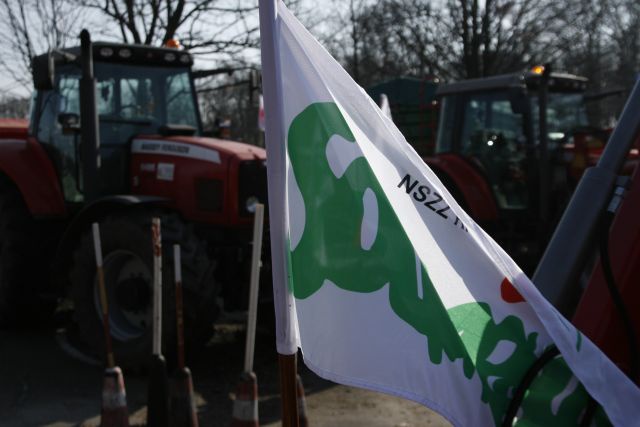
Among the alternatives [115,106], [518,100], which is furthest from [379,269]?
[518,100]

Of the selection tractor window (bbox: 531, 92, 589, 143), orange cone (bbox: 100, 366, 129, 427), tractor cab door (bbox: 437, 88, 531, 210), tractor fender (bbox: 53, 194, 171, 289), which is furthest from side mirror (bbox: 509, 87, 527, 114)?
orange cone (bbox: 100, 366, 129, 427)

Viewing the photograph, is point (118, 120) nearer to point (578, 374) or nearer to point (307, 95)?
point (307, 95)

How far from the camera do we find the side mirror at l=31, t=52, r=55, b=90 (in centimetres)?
622

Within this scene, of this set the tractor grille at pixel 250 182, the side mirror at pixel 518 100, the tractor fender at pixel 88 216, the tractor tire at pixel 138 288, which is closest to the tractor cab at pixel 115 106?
the tractor fender at pixel 88 216

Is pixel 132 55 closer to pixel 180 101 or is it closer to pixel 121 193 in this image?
pixel 180 101

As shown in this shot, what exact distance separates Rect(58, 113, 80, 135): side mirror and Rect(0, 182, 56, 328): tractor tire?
0.88 meters

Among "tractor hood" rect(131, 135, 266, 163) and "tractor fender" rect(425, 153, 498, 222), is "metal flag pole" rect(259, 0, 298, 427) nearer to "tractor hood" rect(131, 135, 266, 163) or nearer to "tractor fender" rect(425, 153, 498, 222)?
"tractor hood" rect(131, 135, 266, 163)

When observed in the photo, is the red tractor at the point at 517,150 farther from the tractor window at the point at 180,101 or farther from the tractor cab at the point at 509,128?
the tractor window at the point at 180,101

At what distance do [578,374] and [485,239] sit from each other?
0.42 meters

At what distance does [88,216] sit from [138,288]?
2.44 feet

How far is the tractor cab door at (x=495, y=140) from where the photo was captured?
851cm

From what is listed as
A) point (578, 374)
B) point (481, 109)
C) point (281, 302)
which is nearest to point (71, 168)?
point (481, 109)

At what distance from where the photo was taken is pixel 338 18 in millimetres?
18656

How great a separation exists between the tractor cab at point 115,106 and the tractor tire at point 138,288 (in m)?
0.70
